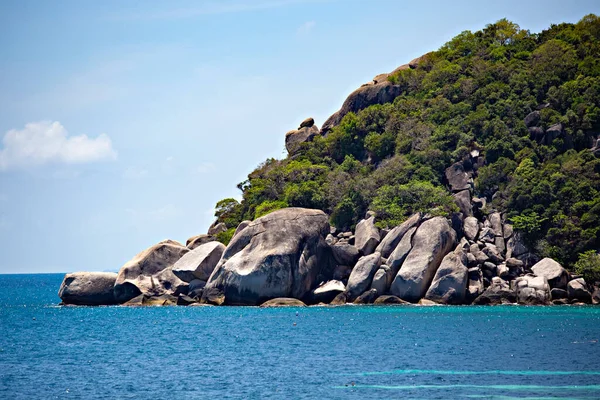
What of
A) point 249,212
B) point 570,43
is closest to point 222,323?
point 249,212

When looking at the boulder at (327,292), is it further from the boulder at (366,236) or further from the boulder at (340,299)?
the boulder at (366,236)

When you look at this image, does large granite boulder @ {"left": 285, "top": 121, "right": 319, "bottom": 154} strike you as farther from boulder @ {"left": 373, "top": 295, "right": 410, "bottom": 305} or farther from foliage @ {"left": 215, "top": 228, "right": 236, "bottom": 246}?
boulder @ {"left": 373, "top": 295, "right": 410, "bottom": 305}

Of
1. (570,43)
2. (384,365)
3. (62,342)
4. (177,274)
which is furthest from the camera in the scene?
(570,43)

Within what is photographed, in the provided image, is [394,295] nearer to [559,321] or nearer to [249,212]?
[559,321]

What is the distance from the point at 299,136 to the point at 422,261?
131ft

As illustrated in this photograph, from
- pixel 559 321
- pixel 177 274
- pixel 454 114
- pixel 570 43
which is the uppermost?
pixel 570 43

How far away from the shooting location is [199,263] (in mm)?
70875

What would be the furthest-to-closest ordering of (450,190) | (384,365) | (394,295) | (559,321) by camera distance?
(450,190), (394,295), (559,321), (384,365)

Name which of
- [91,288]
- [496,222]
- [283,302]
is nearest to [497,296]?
[496,222]

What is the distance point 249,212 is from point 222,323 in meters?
30.0

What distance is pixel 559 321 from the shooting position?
52.0 metres

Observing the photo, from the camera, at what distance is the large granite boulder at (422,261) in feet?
211

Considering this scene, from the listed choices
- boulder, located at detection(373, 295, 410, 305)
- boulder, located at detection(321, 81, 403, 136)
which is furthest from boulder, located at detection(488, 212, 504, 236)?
boulder, located at detection(321, 81, 403, 136)

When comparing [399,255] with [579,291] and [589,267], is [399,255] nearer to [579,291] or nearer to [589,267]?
[579,291]
